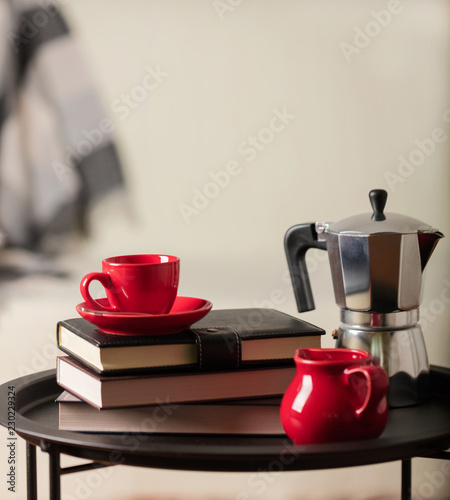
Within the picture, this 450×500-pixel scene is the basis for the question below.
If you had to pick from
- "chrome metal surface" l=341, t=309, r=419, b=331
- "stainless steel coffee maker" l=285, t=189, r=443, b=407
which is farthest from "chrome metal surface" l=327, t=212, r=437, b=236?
"chrome metal surface" l=341, t=309, r=419, b=331

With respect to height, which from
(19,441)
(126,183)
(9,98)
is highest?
(9,98)

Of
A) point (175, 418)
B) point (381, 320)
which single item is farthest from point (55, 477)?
point (381, 320)

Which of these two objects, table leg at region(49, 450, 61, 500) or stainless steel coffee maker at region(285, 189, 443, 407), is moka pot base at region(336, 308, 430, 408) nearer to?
stainless steel coffee maker at region(285, 189, 443, 407)

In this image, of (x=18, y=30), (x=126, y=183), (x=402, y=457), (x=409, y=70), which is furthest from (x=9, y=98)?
(x=402, y=457)

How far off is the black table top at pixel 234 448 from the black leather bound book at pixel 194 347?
0.08 meters

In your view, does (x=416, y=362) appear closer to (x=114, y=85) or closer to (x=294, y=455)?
(x=294, y=455)

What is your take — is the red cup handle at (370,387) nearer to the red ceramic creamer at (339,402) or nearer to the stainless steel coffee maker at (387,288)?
the red ceramic creamer at (339,402)

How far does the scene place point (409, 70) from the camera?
183 centimetres

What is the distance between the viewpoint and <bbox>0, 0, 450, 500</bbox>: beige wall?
1.77 meters

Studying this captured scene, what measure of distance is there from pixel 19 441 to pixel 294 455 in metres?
1.29

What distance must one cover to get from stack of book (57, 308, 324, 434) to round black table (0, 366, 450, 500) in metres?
0.03

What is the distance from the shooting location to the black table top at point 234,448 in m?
0.67

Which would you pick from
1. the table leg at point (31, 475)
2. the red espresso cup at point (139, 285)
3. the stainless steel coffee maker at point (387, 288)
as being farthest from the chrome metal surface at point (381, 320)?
the table leg at point (31, 475)

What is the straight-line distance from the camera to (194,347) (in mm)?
806
